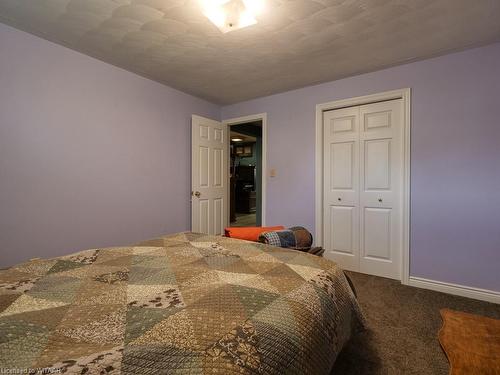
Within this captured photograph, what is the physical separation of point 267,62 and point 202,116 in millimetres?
1567

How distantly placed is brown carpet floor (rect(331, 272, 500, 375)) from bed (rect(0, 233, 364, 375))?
353 millimetres

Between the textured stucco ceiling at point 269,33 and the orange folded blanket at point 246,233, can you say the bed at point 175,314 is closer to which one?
the orange folded blanket at point 246,233

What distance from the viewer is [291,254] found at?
1.54 meters

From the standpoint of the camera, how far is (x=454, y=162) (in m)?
2.52

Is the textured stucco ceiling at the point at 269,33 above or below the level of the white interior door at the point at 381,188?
above

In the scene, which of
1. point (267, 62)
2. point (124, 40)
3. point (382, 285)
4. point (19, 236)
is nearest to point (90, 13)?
point (124, 40)

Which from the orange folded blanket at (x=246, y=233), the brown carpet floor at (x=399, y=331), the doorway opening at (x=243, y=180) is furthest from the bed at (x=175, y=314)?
the doorway opening at (x=243, y=180)

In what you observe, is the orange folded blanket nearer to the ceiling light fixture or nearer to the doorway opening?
the ceiling light fixture

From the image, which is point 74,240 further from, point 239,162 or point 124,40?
point 239,162

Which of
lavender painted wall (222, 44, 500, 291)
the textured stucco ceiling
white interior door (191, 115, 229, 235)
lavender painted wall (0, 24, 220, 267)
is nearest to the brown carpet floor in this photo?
lavender painted wall (222, 44, 500, 291)

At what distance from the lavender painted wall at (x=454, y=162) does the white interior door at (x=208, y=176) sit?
219 cm

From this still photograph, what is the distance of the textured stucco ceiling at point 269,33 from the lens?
74.0 inches

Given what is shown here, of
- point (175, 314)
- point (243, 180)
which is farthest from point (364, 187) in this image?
point (243, 180)

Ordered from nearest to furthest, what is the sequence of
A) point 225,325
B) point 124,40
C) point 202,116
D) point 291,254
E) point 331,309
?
1. point 225,325
2. point 331,309
3. point 291,254
4. point 124,40
5. point 202,116
